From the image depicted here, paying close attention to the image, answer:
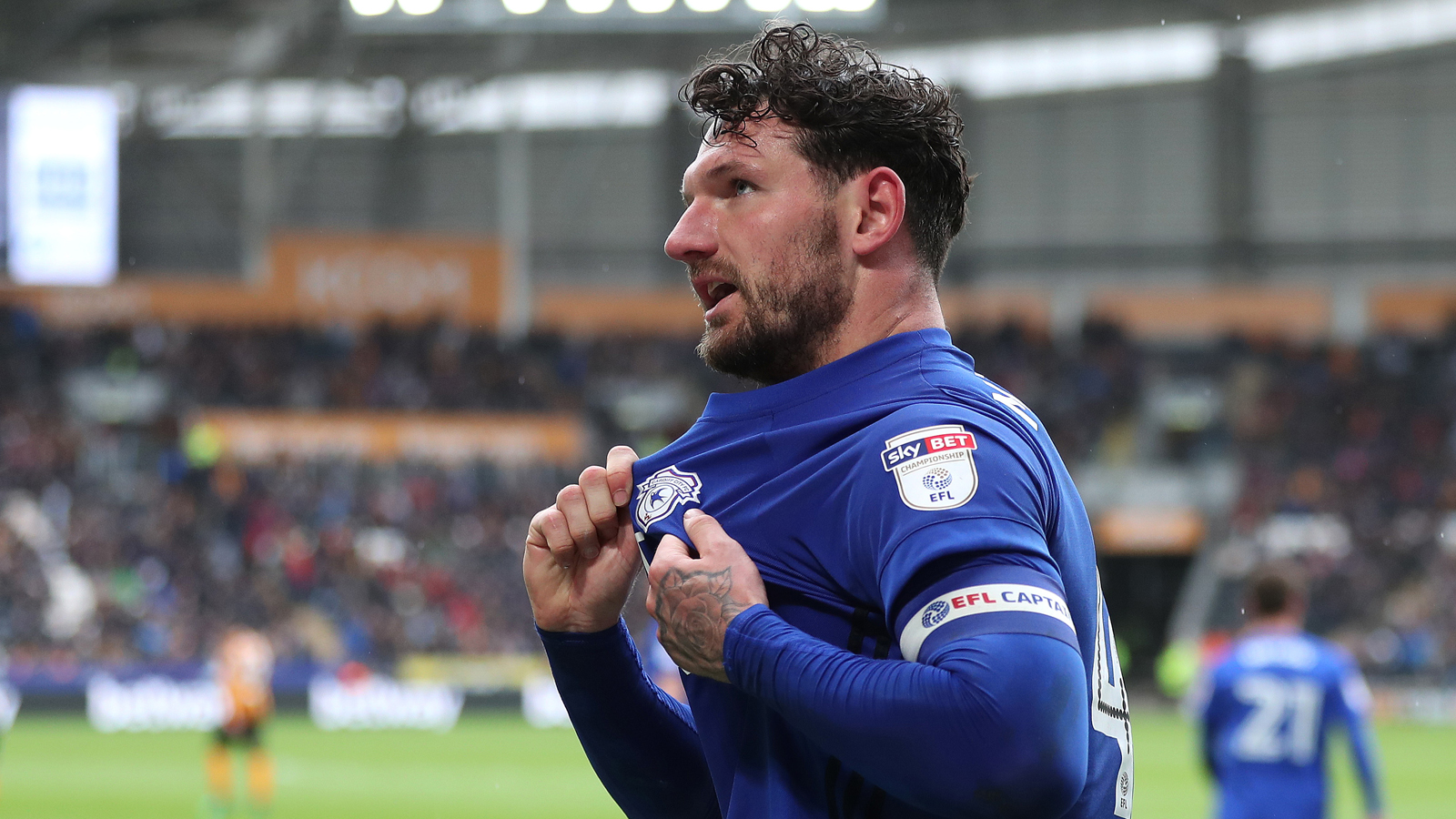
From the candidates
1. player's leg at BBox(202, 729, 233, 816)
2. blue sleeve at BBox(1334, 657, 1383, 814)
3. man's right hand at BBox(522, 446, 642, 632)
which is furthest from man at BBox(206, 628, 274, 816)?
man's right hand at BBox(522, 446, 642, 632)

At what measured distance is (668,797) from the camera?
1.80 m

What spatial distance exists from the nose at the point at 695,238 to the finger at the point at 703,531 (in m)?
0.26

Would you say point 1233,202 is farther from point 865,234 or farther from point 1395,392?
point 865,234

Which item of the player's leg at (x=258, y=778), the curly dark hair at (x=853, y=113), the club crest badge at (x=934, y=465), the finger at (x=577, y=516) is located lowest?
the player's leg at (x=258, y=778)

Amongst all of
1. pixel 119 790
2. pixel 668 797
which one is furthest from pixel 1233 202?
pixel 668 797

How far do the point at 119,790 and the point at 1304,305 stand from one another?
2363 cm

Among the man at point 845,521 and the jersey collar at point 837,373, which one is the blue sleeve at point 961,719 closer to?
the man at point 845,521

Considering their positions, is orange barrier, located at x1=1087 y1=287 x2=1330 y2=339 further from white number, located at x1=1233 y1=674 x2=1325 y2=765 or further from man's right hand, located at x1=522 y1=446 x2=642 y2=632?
man's right hand, located at x1=522 y1=446 x2=642 y2=632

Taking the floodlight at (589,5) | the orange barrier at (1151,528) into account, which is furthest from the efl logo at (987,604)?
the orange barrier at (1151,528)

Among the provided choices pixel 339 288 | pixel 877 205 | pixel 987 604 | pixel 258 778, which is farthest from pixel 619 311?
pixel 987 604

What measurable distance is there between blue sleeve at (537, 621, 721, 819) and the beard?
1.23 ft

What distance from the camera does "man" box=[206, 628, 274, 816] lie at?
12195mm

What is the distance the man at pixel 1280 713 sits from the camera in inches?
231

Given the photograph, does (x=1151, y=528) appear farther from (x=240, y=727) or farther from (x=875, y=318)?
(x=875, y=318)
